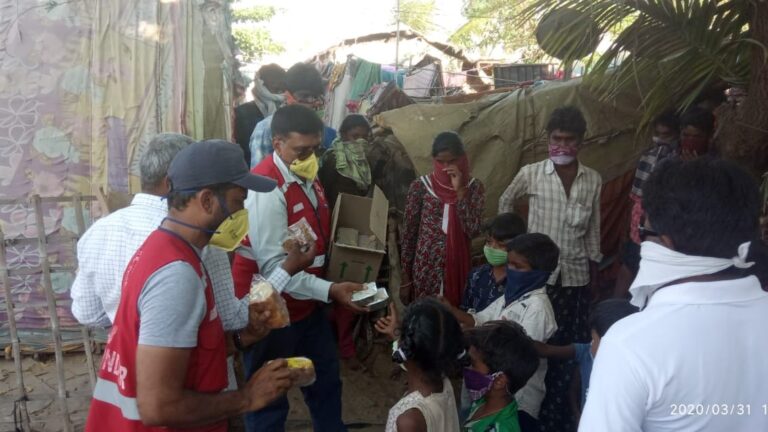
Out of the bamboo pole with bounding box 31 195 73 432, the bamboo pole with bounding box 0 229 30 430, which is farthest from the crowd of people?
the bamboo pole with bounding box 0 229 30 430

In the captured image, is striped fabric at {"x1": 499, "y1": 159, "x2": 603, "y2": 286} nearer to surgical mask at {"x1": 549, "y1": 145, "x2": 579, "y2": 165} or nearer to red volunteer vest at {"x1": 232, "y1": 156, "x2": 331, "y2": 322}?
surgical mask at {"x1": 549, "y1": 145, "x2": 579, "y2": 165}

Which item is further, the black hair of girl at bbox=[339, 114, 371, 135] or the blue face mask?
the black hair of girl at bbox=[339, 114, 371, 135]

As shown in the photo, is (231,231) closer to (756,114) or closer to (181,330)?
(181,330)

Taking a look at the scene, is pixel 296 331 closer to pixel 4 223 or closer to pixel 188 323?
pixel 188 323

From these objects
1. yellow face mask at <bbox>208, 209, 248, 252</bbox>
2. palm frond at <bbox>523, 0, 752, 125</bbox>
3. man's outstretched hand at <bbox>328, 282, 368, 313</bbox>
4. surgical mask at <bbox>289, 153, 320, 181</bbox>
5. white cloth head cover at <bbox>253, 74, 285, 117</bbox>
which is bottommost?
man's outstretched hand at <bbox>328, 282, 368, 313</bbox>

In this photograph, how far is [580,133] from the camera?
3887mm

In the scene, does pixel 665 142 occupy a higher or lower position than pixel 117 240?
higher

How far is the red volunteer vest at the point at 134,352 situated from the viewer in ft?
5.65

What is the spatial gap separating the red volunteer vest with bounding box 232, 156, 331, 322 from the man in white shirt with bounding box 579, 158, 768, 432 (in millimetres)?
1914

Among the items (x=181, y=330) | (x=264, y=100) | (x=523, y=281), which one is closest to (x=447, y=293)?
(x=523, y=281)

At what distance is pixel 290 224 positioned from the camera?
3.04m

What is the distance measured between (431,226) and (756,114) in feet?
6.03

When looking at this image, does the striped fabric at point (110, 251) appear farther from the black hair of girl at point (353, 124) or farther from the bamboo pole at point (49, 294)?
the black hair of girl at point (353, 124)

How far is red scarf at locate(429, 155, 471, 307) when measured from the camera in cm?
390
